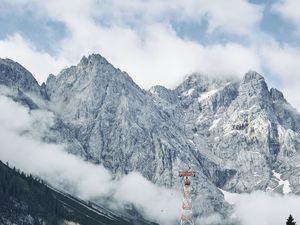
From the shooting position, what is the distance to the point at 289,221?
102m

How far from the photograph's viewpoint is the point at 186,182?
544 feet

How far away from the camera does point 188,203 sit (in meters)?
163

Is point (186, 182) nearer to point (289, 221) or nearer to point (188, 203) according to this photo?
point (188, 203)

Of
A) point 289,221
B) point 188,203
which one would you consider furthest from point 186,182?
point 289,221

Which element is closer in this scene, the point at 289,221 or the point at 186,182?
the point at 289,221

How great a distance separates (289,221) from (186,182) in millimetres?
64572

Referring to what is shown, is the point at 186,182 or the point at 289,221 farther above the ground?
the point at 186,182

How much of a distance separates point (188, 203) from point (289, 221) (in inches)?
2453

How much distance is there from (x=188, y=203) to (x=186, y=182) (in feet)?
18.4

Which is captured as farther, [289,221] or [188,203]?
[188,203]
